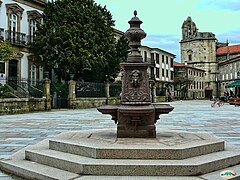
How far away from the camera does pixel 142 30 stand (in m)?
7.50

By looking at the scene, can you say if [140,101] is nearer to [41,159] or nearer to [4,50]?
[41,159]

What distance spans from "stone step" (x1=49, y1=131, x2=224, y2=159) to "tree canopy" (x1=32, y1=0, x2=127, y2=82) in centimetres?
2107

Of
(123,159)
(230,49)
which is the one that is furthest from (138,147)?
(230,49)

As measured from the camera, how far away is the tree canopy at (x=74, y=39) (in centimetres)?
2748

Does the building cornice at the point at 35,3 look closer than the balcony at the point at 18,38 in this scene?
No

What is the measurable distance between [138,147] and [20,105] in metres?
18.3

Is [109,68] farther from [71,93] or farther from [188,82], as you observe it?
[188,82]

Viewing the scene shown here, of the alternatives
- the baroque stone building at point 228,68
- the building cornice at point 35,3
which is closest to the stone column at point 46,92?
the building cornice at point 35,3

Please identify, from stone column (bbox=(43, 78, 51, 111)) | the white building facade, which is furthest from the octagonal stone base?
the white building facade

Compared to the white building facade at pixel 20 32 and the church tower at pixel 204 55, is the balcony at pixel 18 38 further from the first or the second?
the church tower at pixel 204 55

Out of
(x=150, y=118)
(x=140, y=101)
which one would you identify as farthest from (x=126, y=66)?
(x=150, y=118)

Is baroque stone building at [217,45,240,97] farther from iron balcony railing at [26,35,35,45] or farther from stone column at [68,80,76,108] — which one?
iron balcony railing at [26,35,35,45]

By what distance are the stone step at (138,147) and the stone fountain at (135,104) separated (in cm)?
31

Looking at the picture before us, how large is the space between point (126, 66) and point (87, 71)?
961 inches
